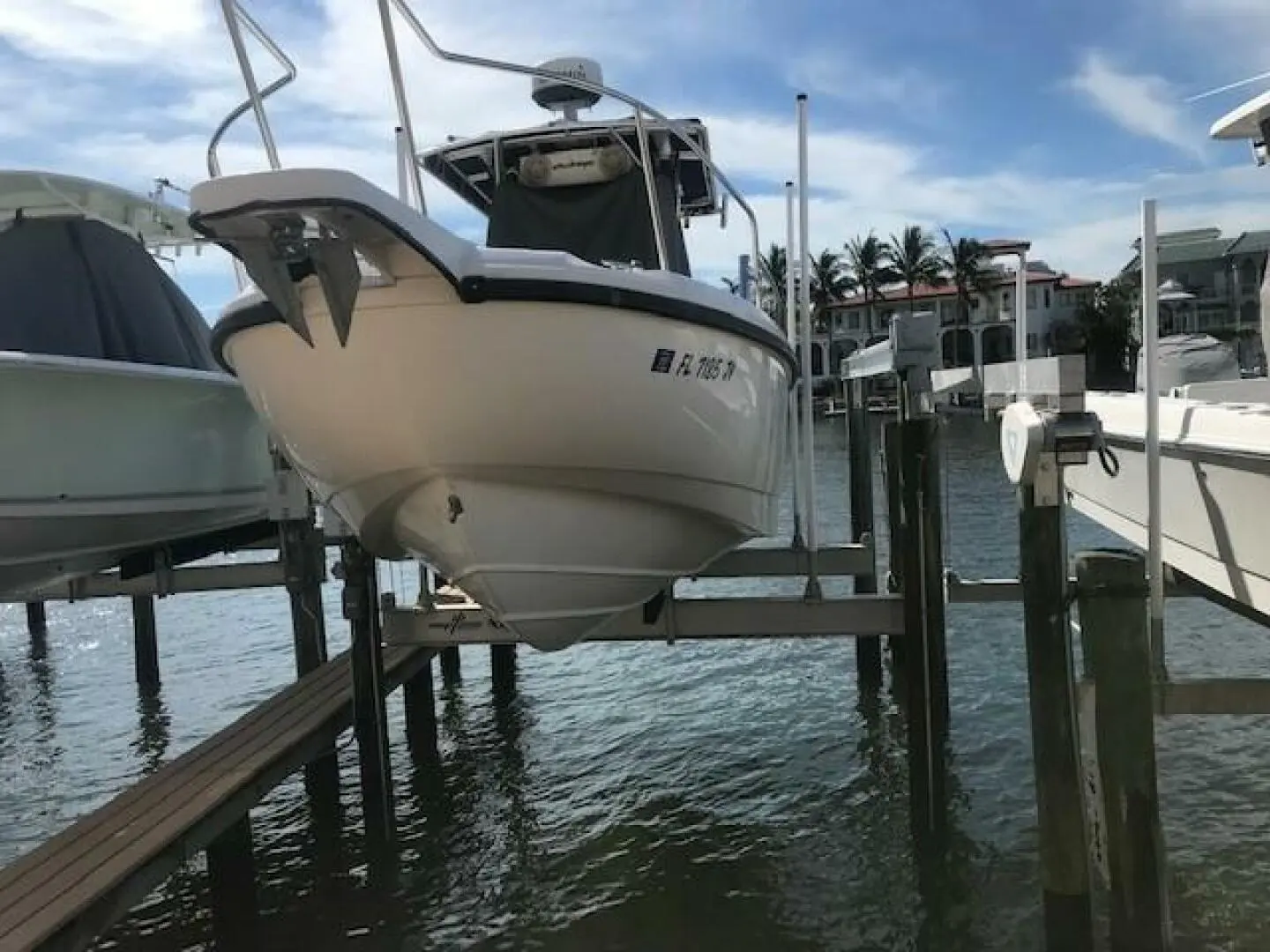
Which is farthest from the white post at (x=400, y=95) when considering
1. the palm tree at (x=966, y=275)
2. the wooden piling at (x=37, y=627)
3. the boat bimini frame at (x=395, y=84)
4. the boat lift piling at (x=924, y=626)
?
the palm tree at (x=966, y=275)

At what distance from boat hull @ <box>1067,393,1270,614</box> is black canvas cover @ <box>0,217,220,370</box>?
610cm

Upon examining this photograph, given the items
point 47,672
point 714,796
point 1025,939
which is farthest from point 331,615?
point 1025,939

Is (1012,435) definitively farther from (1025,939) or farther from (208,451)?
(208,451)

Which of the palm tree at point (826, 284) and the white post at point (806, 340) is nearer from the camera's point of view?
the white post at point (806, 340)

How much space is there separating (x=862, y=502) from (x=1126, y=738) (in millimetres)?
5923

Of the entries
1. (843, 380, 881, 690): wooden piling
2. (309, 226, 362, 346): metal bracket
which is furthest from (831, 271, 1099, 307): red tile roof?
(309, 226, 362, 346): metal bracket

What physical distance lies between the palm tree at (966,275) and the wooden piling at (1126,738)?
59982mm

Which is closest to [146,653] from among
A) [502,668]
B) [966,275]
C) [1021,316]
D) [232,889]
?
[502,668]

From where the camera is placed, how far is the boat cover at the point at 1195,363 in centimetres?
805

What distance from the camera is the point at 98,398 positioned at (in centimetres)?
693

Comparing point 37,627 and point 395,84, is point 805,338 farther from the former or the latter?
point 37,627

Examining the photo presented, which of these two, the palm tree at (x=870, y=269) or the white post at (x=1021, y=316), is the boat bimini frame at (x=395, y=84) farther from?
the palm tree at (x=870, y=269)

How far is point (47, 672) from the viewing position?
12.5m

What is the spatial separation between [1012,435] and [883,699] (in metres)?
5.15
